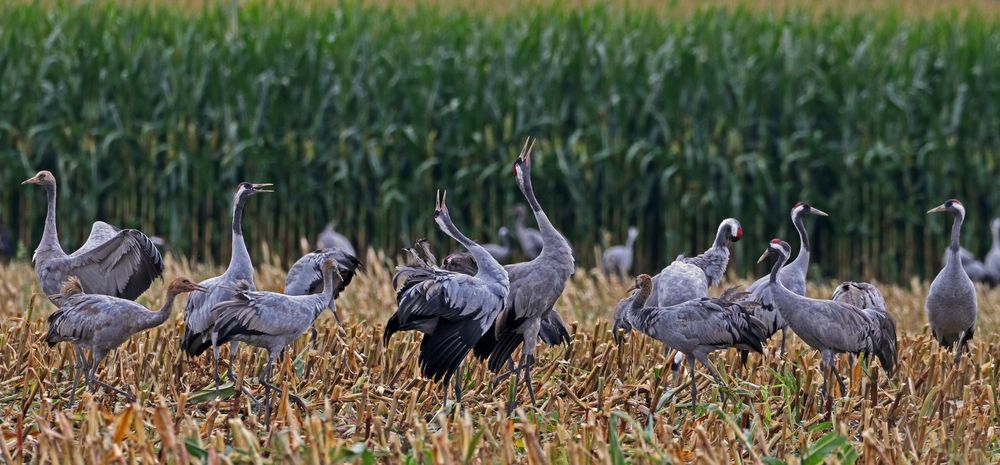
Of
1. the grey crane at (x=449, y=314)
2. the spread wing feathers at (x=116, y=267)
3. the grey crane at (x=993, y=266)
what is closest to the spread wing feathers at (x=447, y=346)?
the grey crane at (x=449, y=314)

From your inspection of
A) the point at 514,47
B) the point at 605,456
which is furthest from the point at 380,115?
the point at 605,456

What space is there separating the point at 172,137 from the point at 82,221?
1.32 m

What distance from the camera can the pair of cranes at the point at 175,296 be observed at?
6.29m

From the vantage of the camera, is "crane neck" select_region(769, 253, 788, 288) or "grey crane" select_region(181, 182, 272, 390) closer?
"grey crane" select_region(181, 182, 272, 390)

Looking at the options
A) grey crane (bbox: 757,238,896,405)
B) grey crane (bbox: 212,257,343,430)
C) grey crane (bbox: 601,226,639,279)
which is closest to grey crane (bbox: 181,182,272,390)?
grey crane (bbox: 212,257,343,430)

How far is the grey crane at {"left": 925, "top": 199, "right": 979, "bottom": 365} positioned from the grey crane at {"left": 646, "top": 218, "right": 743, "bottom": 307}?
58.0 inches

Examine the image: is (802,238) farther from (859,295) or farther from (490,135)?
(490,135)

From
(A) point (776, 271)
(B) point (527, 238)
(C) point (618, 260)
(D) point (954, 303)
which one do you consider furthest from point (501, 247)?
(A) point (776, 271)

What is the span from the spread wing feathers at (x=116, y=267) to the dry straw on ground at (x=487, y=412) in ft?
0.97

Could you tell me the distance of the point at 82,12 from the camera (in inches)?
640

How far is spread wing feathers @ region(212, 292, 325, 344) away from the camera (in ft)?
20.4

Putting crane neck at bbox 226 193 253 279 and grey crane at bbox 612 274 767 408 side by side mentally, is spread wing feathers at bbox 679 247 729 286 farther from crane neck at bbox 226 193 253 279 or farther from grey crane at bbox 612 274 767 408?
crane neck at bbox 226 193 253 279

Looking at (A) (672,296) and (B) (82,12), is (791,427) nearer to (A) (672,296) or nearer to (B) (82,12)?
(A) (672,296)

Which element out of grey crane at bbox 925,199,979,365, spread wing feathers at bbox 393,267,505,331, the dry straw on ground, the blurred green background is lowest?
the dry straw on ground
